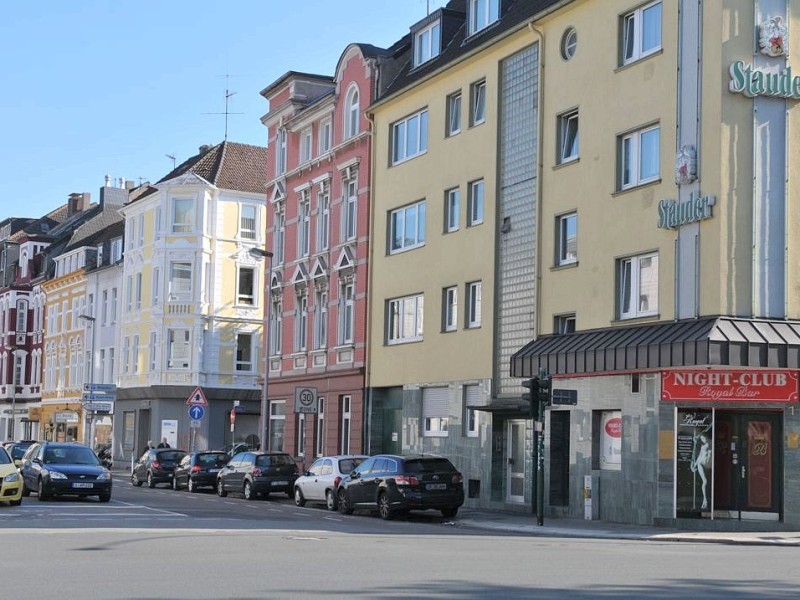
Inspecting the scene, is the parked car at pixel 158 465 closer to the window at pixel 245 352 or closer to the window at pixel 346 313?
the window at pixel 346 313

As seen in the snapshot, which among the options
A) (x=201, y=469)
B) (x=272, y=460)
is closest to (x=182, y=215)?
(x=201, y=469)

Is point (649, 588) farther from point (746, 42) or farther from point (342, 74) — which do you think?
point (342, 74)

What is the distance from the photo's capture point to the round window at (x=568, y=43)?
3288 cm

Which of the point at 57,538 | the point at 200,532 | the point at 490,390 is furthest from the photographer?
the point at 490,390

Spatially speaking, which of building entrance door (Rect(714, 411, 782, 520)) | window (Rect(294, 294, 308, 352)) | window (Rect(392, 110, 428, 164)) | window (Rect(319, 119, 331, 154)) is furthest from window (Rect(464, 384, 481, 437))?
window (Rect(319, 119, 331, 154))

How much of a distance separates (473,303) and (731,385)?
11025mm

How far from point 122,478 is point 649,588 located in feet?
152

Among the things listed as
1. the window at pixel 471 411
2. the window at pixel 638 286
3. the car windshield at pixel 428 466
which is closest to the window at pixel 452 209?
the window at pixel 471 411

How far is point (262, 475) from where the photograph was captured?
130 ft

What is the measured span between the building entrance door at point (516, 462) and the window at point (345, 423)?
10.3 meters

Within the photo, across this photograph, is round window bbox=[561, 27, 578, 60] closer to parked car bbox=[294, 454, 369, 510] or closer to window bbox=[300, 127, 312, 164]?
parked car bbox=[294, 454, 369, 510]

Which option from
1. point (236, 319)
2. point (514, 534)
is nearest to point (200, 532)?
point (514, 534)

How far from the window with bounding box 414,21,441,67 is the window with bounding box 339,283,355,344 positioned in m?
7.97

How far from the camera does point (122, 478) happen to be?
5772cm
